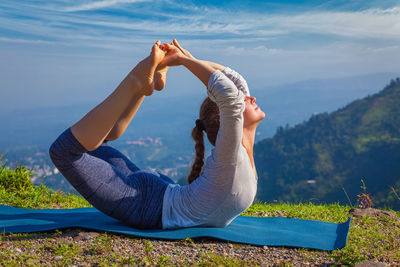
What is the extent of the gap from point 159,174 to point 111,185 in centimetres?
60

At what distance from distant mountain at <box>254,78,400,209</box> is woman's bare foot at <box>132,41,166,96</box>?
174 ft

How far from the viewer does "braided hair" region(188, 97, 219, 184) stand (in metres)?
3.60

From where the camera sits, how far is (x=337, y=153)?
6875 centimetres

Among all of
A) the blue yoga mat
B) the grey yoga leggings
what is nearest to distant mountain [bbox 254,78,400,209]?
the blue yoga mat

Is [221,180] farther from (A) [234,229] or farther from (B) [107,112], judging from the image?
(B) [107,112]

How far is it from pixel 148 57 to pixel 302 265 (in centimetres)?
210

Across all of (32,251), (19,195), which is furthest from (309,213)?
(19,195)

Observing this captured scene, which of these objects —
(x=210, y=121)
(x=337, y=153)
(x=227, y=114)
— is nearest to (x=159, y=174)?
(x=210, y=121)

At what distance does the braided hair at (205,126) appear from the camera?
360 cm

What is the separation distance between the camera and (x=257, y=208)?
539 cm

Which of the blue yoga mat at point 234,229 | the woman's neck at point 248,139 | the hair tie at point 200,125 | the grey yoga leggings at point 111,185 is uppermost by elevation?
the hair tie at point 200,125

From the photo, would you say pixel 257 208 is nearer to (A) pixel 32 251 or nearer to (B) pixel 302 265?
(B) pixel 302 265

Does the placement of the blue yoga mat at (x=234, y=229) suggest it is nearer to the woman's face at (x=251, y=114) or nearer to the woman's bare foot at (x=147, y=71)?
the woman's face at (x=251, y=114)

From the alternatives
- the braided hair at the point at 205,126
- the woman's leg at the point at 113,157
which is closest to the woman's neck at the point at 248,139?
the braided hair at the point at 205,126
